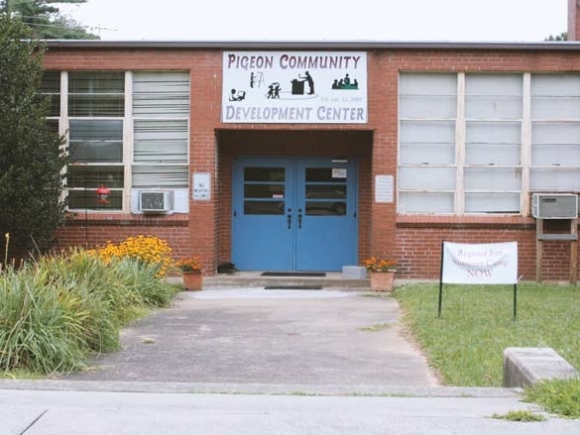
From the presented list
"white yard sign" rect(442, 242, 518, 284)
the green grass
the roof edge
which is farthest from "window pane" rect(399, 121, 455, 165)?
the green grass

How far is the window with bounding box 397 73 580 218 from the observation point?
15.6 meters

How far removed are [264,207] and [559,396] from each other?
38.2 feet

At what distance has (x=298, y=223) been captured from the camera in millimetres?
17188

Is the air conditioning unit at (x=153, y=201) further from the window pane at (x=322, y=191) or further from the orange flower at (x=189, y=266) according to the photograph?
the window pane at (x=322, y=191)

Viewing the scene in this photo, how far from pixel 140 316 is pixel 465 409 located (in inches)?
252

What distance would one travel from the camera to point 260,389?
22.0 ft

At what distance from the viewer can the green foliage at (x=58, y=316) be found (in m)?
7.78

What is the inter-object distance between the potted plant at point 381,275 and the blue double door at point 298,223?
7.43ft

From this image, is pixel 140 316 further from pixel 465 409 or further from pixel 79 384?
pixel 465 409

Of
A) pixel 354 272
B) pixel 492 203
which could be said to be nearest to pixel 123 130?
pixel 354 272

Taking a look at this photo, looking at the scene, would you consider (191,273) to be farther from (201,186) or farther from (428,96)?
(428,96)

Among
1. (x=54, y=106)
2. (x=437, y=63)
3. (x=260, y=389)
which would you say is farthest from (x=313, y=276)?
(x=260, y=389)

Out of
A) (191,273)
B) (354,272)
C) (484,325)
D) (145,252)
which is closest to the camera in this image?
(484,325)

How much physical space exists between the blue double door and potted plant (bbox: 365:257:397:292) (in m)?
2.26
